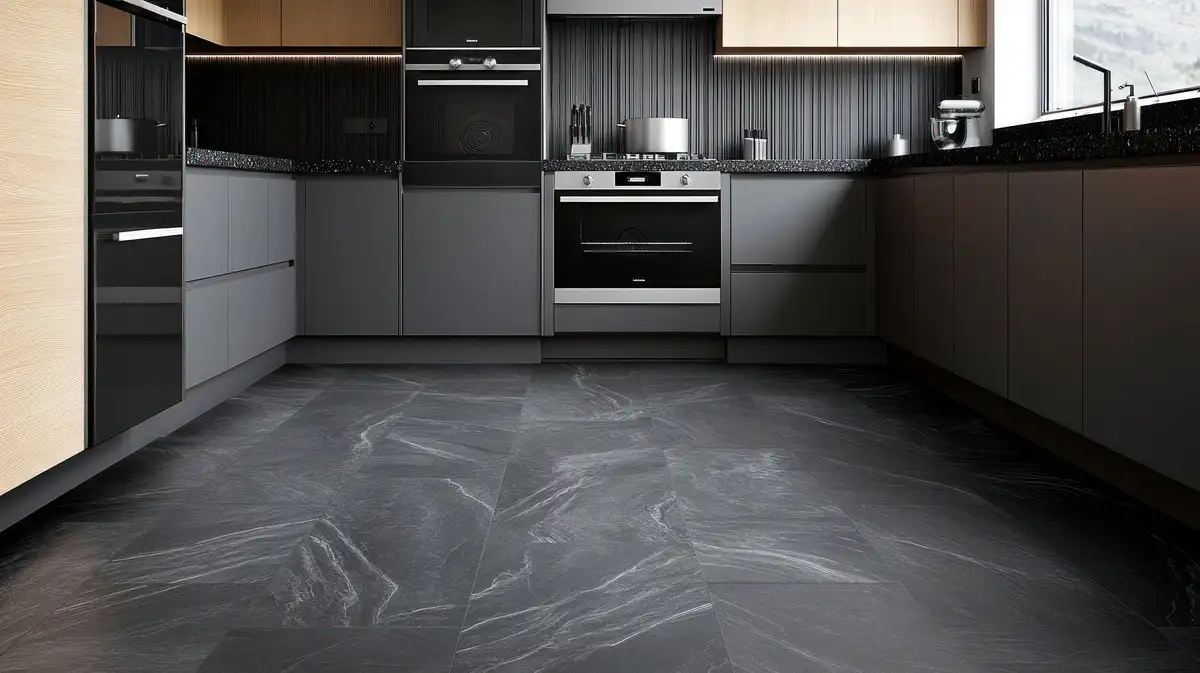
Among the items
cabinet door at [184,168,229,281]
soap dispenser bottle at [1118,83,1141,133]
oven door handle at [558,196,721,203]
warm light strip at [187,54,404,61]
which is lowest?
cabinet door at [184,168,229,281]

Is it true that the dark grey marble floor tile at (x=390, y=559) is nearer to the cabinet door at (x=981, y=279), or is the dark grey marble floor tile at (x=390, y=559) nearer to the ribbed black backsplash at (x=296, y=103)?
the cabinet door at (x=981, y=279)

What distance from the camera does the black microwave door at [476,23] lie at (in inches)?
192

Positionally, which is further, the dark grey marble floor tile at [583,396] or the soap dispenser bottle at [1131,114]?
the dark grey marble floor tile at [583,396]

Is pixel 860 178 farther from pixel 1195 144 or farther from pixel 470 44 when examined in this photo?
pixel 1195 144

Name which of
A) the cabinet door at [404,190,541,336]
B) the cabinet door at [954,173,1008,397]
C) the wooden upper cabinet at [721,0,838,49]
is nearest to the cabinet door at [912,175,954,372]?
the cabinet door at [954,173,1008,397]

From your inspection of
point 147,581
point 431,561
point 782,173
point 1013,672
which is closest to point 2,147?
point 147,581

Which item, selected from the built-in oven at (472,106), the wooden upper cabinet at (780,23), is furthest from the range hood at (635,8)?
the built-in oven at (472,106)

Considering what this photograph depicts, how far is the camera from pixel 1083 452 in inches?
114

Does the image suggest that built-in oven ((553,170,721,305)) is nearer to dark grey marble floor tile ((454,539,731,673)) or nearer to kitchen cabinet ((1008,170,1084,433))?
kitchen cabinet ((1008,170,1084,433))

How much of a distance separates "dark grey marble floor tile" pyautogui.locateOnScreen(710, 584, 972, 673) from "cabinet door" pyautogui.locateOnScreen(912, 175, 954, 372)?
2000 mm

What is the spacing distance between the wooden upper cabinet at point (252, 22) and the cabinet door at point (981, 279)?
10.3ft

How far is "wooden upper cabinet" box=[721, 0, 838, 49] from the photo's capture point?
199 inches

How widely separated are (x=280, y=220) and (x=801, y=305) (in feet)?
7.39

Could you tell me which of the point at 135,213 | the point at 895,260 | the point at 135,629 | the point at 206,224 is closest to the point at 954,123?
the point at 895,260
